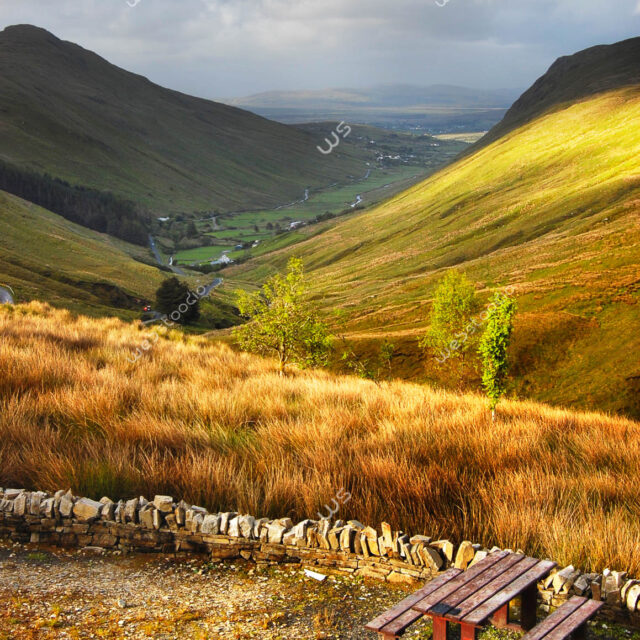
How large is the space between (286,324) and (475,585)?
2582 centimetres

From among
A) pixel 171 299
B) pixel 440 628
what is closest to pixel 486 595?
pixel 440 628

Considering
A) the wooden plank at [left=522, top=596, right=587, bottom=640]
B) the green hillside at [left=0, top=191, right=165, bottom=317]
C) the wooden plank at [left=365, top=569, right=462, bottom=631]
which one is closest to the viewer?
the wooden plank at [left=522, top=596, right=587, bottom=640]

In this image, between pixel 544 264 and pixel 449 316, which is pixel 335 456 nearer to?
pixel 449 316

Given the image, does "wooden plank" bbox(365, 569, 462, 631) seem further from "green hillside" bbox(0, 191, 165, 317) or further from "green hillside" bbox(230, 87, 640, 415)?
"green hillside" bbox(0, 191, 165, 317)

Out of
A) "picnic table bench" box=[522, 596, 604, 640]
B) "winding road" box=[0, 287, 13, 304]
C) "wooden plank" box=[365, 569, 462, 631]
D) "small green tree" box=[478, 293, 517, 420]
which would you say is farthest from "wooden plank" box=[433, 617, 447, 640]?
"winding road" box=[0, 287, 13, 304]

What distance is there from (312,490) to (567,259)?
94.4 meters

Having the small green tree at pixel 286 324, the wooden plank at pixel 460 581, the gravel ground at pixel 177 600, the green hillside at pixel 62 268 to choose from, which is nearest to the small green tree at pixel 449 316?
the small green tree at pixel 286 324

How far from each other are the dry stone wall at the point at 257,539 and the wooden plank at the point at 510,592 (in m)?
0.27

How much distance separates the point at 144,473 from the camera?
339 inches

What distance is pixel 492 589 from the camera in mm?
5578

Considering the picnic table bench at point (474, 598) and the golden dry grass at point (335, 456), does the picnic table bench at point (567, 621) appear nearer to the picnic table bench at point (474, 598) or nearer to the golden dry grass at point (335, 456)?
the picnic table bench at point (474, 598)

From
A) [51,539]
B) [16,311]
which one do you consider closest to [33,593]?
[51,539]

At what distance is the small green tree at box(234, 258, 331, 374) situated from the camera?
3125 cm

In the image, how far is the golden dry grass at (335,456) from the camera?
7555mm
